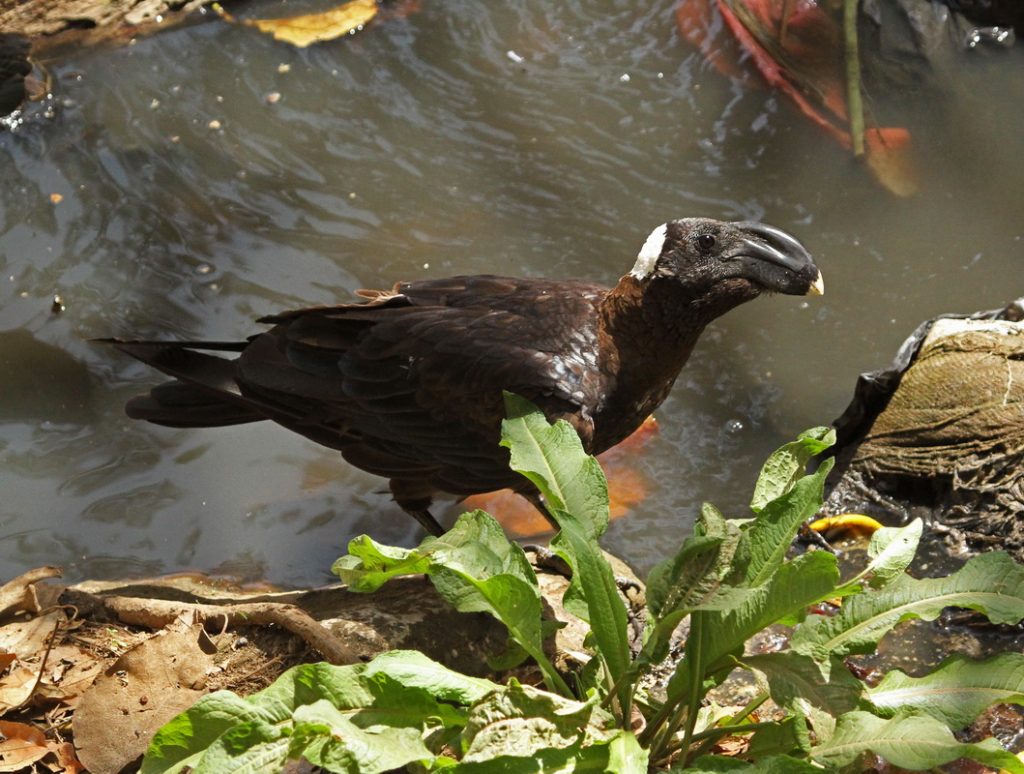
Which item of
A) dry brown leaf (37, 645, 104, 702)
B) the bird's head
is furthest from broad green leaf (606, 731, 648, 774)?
the bird's head

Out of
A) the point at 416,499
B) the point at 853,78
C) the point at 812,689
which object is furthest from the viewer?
the point at 853,78

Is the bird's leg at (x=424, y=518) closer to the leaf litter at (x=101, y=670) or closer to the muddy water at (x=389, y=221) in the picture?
the muddy water at (x=389, y=221)

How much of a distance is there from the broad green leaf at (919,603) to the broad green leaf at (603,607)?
410 mm

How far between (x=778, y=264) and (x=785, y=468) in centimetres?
95

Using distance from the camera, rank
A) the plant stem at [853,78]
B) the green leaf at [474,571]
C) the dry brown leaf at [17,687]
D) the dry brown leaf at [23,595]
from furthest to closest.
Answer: the plant stem at [853,78], the dry brown leaf at [23,595], the dry brown leaf at [17,687], the green leaf at [474,571]

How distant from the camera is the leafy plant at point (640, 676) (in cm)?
240

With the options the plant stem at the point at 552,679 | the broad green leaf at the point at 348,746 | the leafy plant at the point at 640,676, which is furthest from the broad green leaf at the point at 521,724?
the plant stem at the point at 552,679

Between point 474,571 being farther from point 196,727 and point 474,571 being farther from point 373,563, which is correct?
point 196,727

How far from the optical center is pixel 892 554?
2875mm

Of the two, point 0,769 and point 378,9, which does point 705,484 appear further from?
point 378,9

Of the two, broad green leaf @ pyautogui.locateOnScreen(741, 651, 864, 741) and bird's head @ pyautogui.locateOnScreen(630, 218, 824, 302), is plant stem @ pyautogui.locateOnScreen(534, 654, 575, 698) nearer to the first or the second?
broad green leaf @ pyautogui.locateOnScreen(741, 651, 864, 741)

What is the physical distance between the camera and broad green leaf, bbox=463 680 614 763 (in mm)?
2401

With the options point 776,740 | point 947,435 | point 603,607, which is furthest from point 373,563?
point 947,435

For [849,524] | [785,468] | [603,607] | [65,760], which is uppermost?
[785,468]
